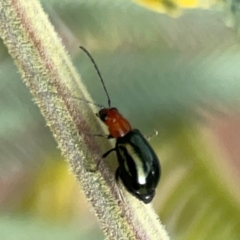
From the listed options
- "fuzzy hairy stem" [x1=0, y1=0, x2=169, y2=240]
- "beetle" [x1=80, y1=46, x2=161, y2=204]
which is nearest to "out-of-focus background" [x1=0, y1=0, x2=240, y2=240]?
"beetle" [x1=80, y1=46, x2=161, y2=204]

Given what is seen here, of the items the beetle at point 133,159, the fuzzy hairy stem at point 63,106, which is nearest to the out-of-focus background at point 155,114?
the beetle at point 133,159

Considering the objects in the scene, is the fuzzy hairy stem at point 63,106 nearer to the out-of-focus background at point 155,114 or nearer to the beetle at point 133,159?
the beetle at point 133,159

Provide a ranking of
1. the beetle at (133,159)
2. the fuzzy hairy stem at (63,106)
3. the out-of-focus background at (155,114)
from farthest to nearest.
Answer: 1. the out-of-focus background at (155,114)
2. the beetle at (133,159)
3. the fuzzy hairy stem at (63,106)

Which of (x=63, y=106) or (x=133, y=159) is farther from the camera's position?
(x=133, y=159)

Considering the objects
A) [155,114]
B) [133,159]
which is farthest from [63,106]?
[155,114]

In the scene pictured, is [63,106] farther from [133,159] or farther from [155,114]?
[155,114]

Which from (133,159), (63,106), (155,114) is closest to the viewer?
(63,106)

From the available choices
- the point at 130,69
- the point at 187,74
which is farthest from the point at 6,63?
the point at 187,74
